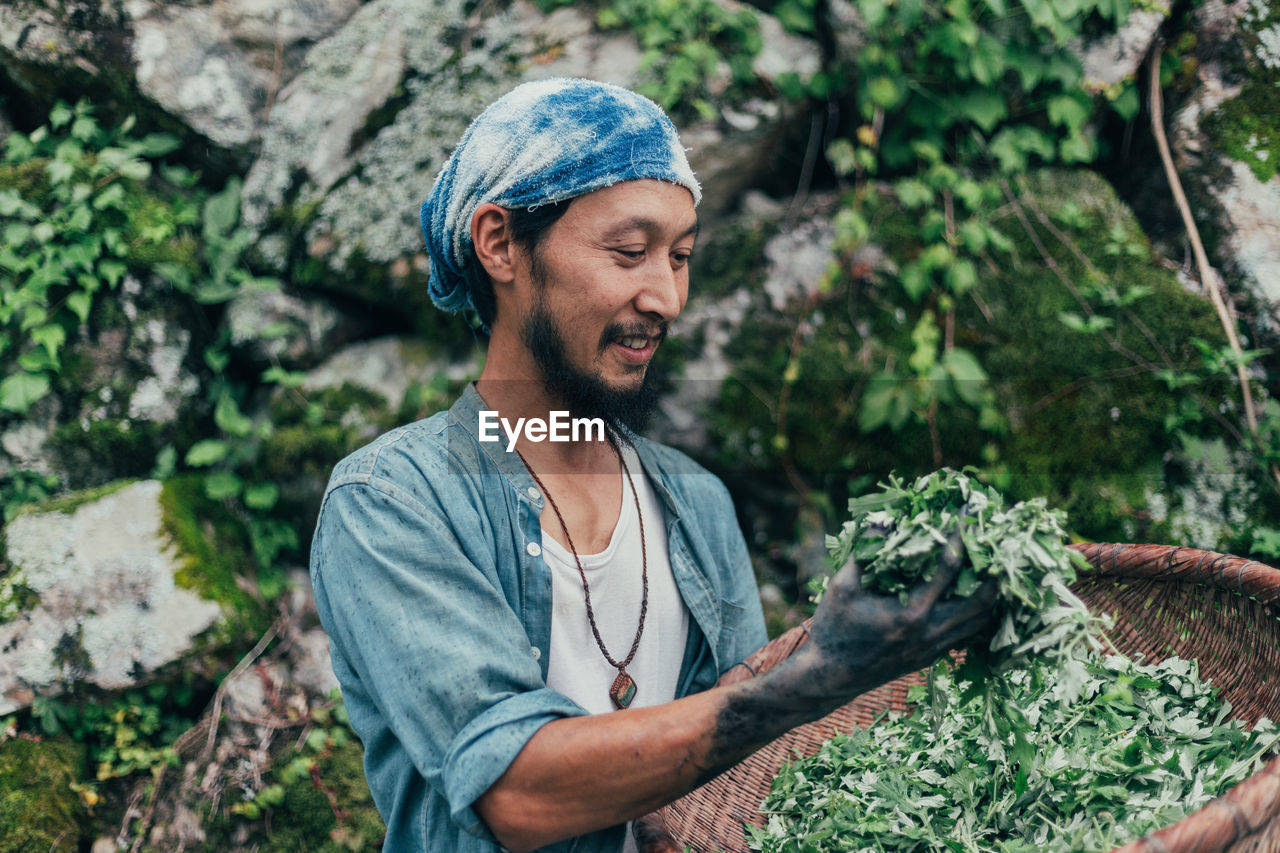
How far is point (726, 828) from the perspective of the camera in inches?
82.2

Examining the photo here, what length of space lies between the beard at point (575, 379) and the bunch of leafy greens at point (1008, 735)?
0.65m

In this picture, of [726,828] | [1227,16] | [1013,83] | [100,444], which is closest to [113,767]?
[100,444]

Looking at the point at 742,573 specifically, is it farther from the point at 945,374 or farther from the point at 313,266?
the point at 313,266

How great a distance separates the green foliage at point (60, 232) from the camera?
323cm

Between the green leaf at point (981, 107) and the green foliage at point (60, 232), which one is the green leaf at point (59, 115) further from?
the green leaf at point (981, 107)

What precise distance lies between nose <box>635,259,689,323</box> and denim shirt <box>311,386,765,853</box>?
1.52 feet

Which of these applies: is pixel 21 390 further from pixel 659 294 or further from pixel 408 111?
pixel 659 294

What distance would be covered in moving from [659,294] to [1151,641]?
1509 mm

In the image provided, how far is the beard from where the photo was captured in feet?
6.47

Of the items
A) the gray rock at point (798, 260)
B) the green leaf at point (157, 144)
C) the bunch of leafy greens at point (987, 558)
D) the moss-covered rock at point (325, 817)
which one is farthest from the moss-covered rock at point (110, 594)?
the bunch of leafy greens at point (987, 558)

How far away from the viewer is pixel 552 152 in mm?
1866

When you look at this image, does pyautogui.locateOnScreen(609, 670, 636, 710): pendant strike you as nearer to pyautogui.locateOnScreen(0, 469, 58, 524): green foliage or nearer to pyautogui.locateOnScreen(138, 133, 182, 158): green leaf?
pyautogui.locateOnScreen(0, 469, 58, 524): green foliage

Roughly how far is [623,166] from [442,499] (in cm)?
79

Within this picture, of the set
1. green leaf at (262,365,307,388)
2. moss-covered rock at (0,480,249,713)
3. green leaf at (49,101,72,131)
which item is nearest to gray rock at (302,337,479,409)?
green leaf at (262,365,307,388)
